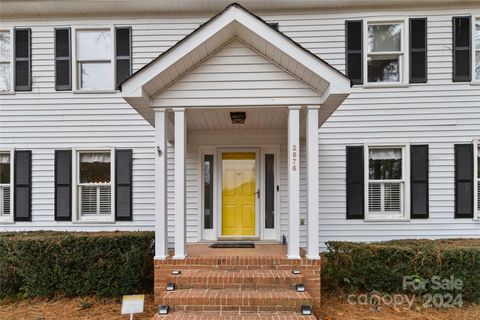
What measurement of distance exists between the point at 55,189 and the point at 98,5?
160 inches

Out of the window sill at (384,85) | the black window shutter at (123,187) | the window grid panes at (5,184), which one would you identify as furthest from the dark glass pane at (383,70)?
the window grid panes at (5,184)

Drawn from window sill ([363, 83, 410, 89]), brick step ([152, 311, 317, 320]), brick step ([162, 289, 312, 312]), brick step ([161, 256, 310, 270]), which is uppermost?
window sill ([363, 83, 410, 89])

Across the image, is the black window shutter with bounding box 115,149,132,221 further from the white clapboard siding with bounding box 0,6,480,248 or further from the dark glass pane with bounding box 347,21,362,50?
the dark glass pane with bounding box 347,21,362,50

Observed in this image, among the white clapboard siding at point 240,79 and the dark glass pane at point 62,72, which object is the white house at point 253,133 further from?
the white clapboard siding at point 240,79

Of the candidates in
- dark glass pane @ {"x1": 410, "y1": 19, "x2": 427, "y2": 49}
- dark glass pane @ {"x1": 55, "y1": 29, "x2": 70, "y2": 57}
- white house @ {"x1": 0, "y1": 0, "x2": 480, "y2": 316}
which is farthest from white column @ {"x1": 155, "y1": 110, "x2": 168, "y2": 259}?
dark glass pane @ {"x1": 410, "y1": 19, "x2": 427, "y2": 49}

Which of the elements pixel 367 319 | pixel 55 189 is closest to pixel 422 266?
pixel 367 319

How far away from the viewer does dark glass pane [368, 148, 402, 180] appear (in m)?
5.89

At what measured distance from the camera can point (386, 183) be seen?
5871 mm

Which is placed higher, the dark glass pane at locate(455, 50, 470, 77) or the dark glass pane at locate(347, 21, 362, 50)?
the dark glass pane at locate(347, 21, 362, 50)

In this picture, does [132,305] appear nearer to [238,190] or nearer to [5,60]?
[238,190]

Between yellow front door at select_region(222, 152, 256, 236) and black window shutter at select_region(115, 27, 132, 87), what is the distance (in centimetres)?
281

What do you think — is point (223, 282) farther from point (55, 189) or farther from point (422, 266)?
point (55, 189)

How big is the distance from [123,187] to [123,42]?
3153 millimetres

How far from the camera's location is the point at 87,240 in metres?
4.48
